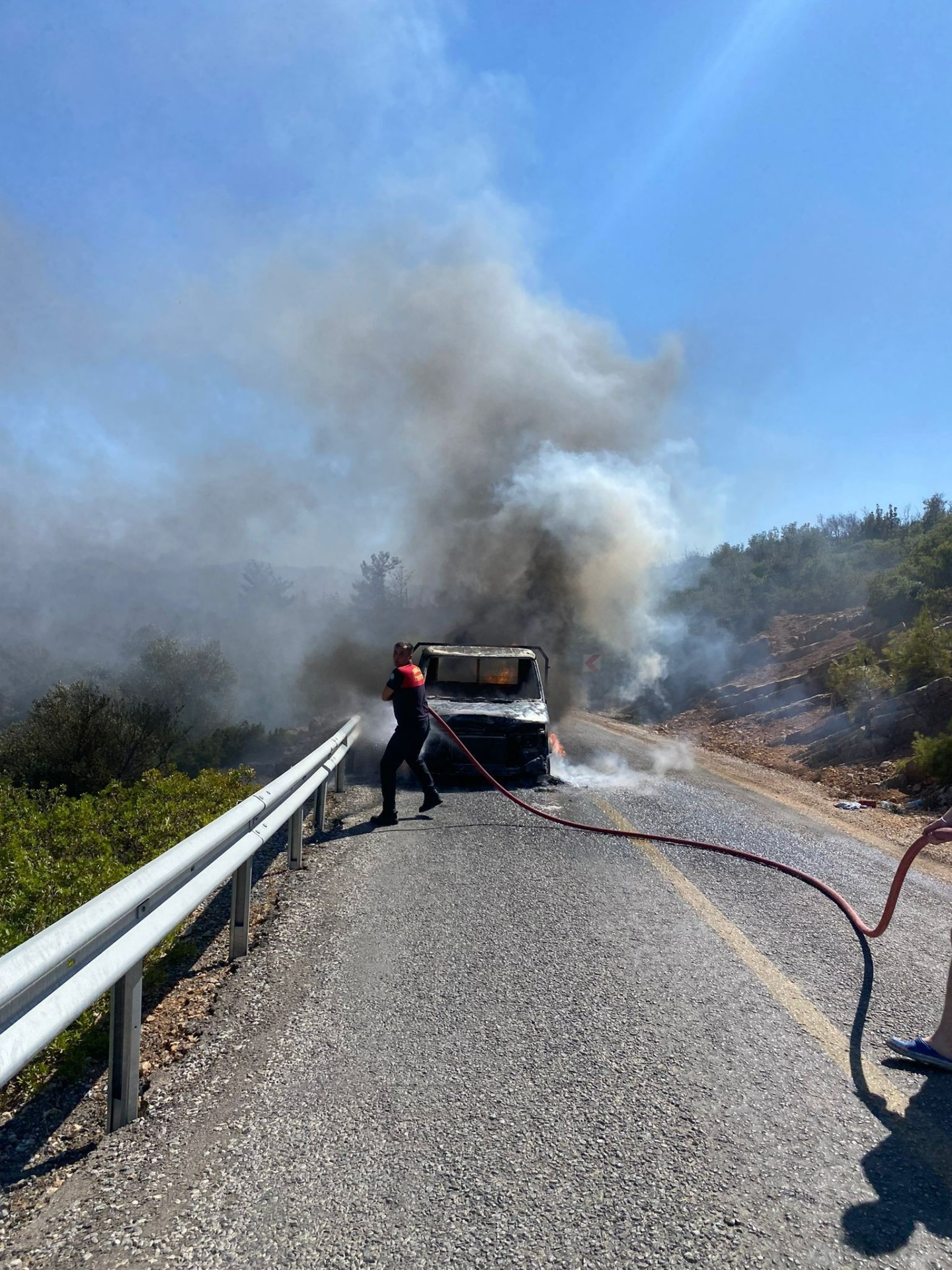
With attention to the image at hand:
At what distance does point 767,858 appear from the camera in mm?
6789

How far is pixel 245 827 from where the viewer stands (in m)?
4.68

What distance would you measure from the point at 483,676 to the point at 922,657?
30.2 ft

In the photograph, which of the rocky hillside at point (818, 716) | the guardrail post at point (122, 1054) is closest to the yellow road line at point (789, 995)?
the guardrail post at point (122, 1054)

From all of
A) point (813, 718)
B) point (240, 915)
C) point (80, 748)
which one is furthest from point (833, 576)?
point (240, 915)

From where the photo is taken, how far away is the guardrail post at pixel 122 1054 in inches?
105

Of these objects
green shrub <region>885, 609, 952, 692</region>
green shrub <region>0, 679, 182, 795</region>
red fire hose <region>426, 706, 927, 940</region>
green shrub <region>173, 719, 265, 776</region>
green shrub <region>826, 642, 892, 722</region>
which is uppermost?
green shrub <region>885, 609, 952, 692</region>

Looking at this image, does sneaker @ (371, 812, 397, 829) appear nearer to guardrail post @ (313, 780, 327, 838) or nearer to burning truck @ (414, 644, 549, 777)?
guardrail post @ (313, 780, 327, 838)

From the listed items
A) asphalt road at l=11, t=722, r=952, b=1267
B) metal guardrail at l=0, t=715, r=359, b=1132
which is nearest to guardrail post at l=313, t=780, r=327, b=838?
asphalt road at l=11, t=722, r=952, b=1267

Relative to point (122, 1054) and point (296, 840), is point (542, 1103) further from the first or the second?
point (296, 840)

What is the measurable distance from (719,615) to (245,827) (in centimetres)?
3031

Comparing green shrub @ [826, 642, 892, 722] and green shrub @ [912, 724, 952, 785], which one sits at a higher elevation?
green shrub @ [826, 642, 892, 722]

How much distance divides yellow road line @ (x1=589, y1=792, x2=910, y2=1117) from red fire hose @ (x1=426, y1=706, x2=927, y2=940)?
0.70m

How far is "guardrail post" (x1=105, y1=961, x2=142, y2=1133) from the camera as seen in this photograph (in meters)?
2.66

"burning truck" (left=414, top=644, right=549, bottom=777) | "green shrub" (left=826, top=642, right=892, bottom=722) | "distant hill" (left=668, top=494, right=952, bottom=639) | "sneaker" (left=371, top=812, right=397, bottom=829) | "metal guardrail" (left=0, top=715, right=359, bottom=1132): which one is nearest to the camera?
"metal guardrail" (left=0, top=715, right=359, bottom=1132)
